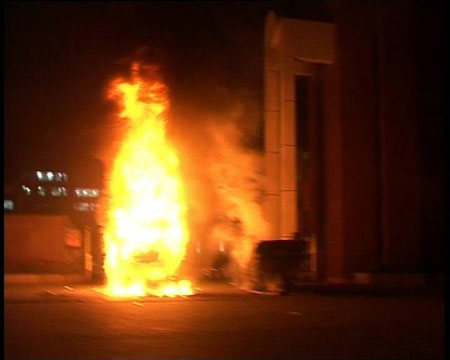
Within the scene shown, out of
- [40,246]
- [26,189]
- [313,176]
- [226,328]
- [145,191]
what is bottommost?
[226,328]

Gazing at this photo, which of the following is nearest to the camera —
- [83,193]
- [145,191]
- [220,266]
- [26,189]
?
[145,191]

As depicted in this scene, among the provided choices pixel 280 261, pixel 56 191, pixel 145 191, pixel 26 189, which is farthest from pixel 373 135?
pixel 56 191

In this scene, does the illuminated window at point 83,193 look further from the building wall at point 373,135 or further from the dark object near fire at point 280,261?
the dark object near fire at point 280,261

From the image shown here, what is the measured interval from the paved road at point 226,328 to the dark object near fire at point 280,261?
2263mm

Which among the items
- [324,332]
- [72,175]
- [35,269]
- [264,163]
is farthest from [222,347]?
[72,175]

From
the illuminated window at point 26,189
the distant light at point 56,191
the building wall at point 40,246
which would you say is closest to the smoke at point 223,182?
the building wall at point 40,246

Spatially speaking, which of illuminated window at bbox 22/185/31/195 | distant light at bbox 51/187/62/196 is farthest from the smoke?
distant light at bbox 51/187/62/196

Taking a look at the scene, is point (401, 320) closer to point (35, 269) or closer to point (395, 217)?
point (395, 217)

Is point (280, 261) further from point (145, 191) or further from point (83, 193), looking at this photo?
point (83, 193)

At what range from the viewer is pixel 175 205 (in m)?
29.1

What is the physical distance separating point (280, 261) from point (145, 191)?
24.7 feet

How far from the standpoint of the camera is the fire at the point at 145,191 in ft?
93.2

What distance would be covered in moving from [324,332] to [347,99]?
14379 mm

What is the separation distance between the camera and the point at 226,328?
1367 centimetres
